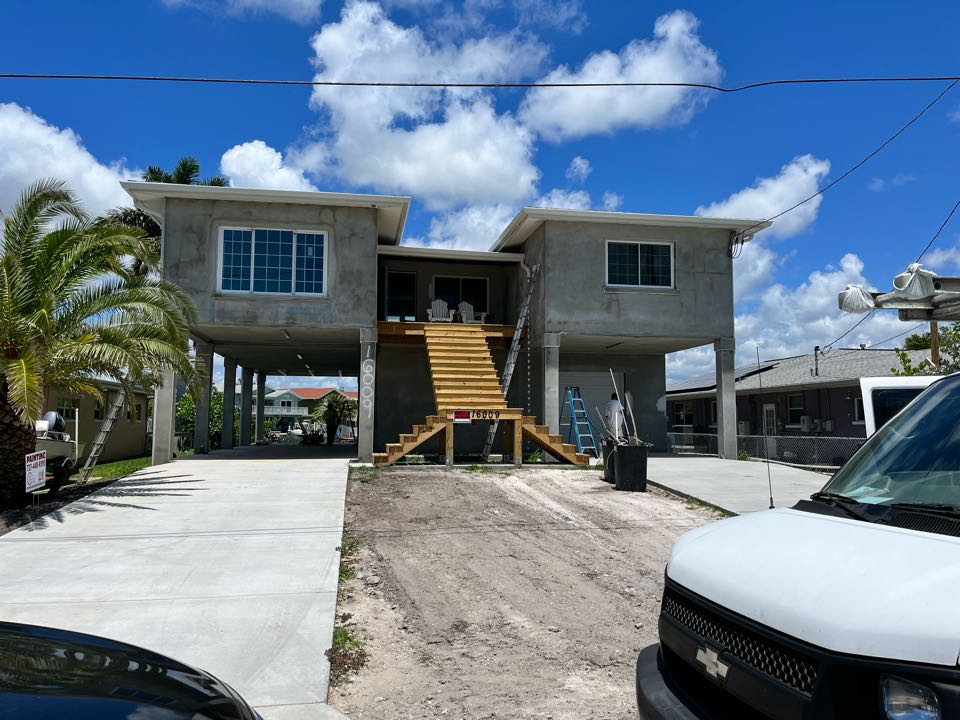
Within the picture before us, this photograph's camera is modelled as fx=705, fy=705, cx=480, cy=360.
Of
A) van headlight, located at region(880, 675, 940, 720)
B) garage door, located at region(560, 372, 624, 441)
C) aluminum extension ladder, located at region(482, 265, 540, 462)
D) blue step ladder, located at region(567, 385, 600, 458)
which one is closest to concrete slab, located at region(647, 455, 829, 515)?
blue step ladder, located at region(567, 385, 600, 458)

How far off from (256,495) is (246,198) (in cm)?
792

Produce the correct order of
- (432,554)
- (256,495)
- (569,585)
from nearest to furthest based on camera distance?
(569,585), (432,554), (256,495)

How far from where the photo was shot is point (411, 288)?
22234 mm

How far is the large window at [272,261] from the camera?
1691cm

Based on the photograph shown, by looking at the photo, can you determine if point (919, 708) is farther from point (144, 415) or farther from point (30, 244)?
point (144, 415)

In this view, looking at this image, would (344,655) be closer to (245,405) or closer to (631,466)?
(631,466)

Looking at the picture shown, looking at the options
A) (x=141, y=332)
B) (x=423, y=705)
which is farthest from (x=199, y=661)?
(x=141, y=332)

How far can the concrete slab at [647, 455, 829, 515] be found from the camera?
38.3 feet

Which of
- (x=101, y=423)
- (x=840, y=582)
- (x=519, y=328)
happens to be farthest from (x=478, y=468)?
(x=101, y=423)

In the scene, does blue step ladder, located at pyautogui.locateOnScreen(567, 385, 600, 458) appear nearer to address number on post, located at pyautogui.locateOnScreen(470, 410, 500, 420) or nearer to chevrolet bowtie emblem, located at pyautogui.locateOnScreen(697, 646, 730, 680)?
address number on post, located at pyautogui.locateOnScreen(470, 410, 500, 420)

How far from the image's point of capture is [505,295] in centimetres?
2242

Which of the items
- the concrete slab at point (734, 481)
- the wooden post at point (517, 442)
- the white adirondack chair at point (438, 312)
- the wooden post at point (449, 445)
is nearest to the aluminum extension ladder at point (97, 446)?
the wooden post at point (449, 445)

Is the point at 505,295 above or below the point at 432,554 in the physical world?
above

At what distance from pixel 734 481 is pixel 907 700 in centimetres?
1276
